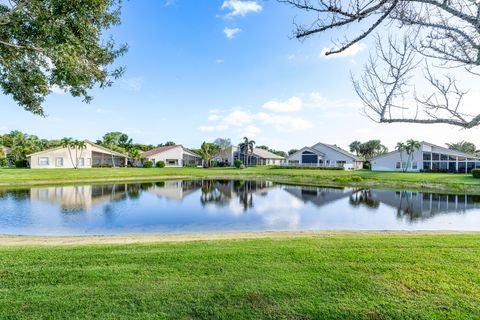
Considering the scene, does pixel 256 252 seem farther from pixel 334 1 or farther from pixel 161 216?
pixel 161 216

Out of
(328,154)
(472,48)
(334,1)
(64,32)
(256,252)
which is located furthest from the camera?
(328,154)

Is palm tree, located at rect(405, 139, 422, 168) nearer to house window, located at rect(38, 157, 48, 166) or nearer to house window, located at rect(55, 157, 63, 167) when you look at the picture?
house window, located at rect(55, 157, 63, 167)

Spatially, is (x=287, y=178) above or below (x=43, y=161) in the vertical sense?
below

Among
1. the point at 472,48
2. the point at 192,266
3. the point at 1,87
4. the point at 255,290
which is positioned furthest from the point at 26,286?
the point at 472,48

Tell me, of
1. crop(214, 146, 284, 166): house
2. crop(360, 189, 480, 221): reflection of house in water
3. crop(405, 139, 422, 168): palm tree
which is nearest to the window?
crop(214, 146, 284, 166): house

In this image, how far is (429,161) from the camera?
5044 centimetres

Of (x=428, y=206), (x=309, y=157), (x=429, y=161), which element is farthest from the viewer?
(x=309, y=157)

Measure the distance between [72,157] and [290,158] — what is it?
43466mm

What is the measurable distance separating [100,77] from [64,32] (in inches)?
57.3

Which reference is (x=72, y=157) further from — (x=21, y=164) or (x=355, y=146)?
(x=355, y=146)

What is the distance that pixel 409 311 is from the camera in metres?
3.95

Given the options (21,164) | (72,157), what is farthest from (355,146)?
(21,164)

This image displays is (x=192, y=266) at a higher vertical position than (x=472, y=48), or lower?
lower

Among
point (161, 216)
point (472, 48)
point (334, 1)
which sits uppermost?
point (334, 1)
